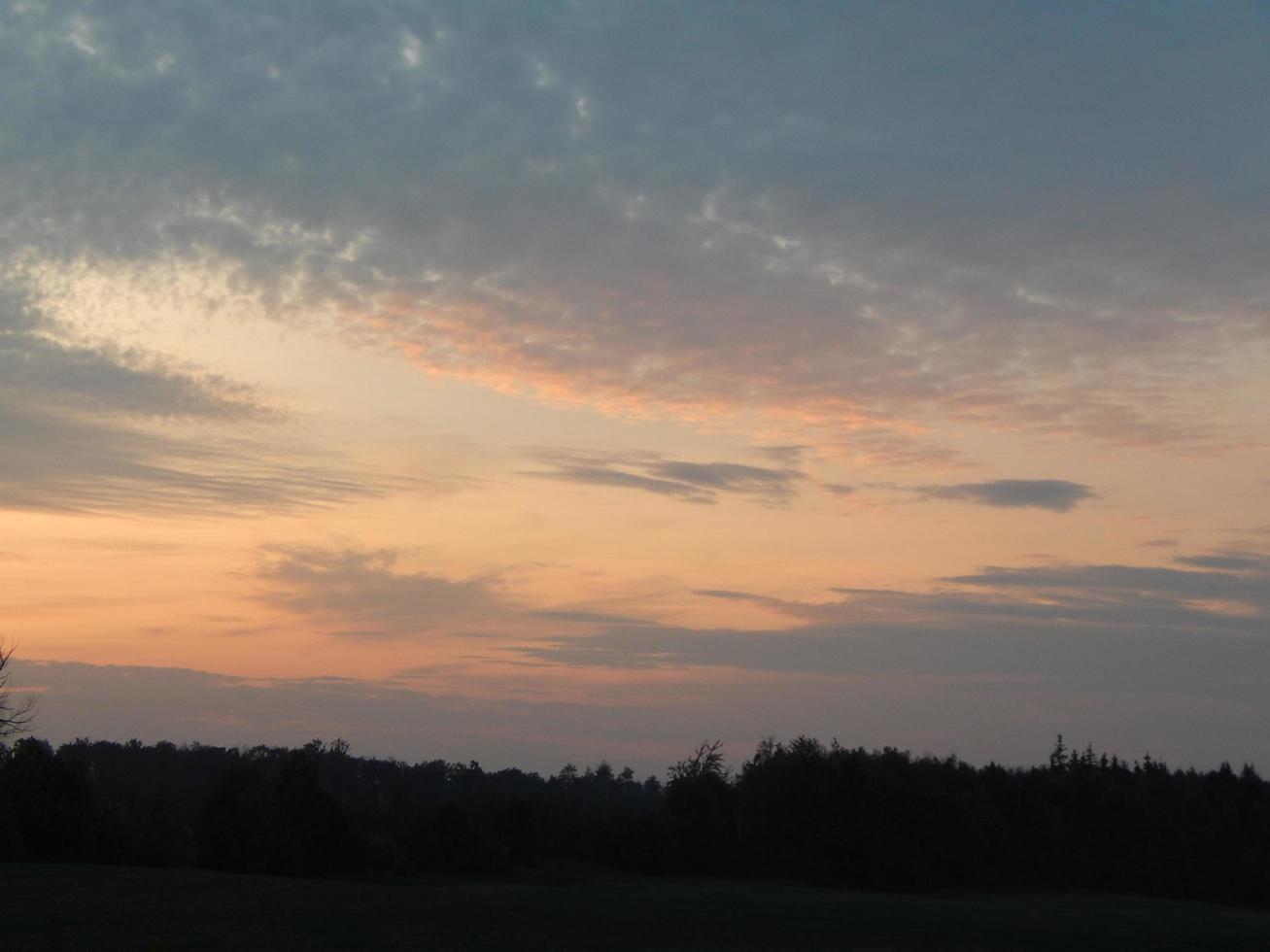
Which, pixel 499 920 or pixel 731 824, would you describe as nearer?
pixel 499 920

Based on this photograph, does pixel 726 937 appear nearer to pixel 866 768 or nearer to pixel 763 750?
pixel 866 768

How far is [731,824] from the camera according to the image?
213 ft

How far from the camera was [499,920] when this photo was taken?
2839 centimetres

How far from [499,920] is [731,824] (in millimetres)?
38425

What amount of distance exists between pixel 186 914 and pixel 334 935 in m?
4.08

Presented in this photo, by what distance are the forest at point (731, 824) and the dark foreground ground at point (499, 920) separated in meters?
5.07

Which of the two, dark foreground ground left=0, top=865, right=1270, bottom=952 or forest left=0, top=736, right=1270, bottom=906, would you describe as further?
Result: forest left=0, top=736, right=1270, bottom=906

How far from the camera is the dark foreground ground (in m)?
22.3

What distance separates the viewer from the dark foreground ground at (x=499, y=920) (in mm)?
22281

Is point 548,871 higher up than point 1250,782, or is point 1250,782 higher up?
point 1250,782

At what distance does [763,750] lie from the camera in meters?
74.9

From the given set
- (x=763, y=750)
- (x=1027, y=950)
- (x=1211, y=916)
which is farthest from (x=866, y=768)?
(x=1027, y=950)

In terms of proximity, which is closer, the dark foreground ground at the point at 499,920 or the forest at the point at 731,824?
the dark foreground ground at the point at 499,920

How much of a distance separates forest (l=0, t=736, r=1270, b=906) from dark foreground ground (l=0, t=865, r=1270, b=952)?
507 cm
